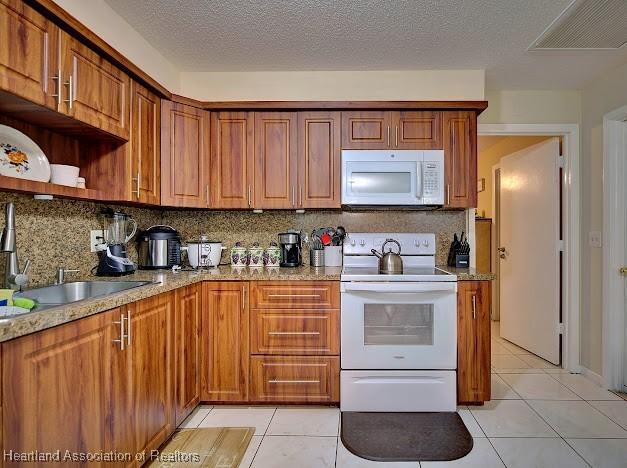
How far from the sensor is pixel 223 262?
117 inches

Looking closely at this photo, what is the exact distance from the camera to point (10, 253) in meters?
1.56

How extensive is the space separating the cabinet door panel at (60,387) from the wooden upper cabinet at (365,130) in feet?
6.03

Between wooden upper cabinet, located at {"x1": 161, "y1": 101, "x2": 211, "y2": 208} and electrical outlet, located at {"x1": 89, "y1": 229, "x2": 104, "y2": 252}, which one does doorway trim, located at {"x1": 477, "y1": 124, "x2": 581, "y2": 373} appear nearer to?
wooden upper cabinet, located at {"x1": 161, "y1": 101, "x2": 211, "y2": 208}

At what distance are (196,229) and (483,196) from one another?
155 inches

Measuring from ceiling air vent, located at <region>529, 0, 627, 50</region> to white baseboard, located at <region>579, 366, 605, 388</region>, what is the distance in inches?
90.7

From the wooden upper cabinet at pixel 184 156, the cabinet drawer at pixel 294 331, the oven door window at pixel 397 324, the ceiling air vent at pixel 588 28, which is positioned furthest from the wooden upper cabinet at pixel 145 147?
the ceiling air vent at pixel 588 28

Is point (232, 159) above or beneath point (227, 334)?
above

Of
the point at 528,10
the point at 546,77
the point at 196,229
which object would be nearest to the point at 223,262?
the point at 196,229

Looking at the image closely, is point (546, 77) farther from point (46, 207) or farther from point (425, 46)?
point (46, 207)

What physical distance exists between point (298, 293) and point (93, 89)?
153 cm

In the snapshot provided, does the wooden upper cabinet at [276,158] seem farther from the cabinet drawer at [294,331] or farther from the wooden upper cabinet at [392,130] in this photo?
the cabinet drawer at [294,331]

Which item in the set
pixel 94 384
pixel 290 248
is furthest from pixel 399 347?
pixel 94 384

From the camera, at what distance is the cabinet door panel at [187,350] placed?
6.69ft

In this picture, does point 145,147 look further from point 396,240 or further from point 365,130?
point 396,240
